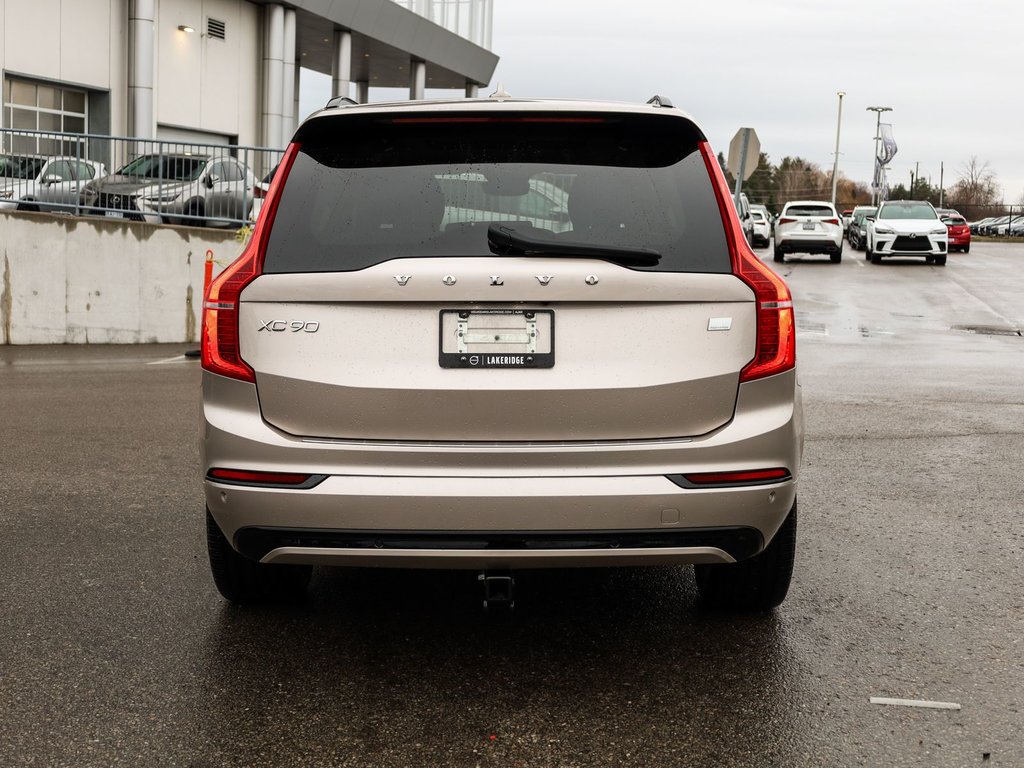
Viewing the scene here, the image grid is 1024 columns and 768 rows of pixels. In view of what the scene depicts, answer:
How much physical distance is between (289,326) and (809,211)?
35574 millimetres

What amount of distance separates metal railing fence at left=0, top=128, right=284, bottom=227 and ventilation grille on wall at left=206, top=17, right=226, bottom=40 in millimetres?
19535

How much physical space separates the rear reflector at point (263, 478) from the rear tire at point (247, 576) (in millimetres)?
531

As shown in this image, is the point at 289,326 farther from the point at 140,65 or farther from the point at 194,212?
the point at 140,65

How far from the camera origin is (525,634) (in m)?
4.64

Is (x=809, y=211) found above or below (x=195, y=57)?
below

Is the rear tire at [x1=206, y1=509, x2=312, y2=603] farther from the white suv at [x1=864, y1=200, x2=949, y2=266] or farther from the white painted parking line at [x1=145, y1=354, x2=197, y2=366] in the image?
the white suv at [x1=864, y1=200, x2=949, y2=266]

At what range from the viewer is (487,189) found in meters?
4.06

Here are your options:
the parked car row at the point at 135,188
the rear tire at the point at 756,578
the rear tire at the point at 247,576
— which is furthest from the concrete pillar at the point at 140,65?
the rear tire at the point at 756,578

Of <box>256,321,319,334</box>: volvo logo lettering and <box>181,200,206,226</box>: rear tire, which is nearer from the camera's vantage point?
<box>256,321,319,334</box>: volvo logo lettering

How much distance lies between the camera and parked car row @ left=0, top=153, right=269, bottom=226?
54.0ft

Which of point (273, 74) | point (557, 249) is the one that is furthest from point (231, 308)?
point (273, 74)

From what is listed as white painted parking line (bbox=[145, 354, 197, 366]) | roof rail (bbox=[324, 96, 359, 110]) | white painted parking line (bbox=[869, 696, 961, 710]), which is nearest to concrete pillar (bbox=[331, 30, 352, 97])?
white painted parking line (bbox=[145, 354, 197, 366])

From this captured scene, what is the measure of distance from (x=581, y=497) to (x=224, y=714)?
1249 mm

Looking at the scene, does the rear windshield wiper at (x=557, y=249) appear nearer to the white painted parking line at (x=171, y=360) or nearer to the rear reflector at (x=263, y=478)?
the rear reflector at (x=263, y=478)
